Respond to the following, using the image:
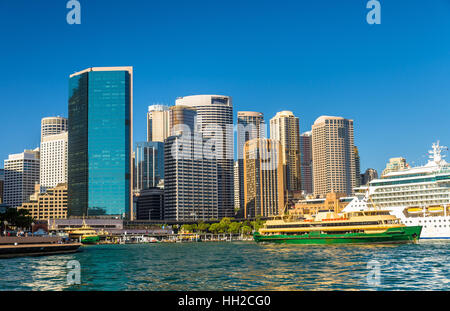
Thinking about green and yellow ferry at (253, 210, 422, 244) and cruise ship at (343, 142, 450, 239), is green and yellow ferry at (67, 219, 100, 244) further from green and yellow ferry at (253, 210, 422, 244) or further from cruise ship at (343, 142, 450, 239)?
cruise ship at (343, 142, 450, 239)

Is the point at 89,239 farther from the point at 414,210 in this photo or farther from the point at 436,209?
the point at 436,209

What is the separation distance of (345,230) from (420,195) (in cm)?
3075

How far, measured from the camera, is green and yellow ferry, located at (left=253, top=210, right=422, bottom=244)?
86.8 m

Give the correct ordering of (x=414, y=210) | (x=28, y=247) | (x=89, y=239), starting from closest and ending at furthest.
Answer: (x=28, y=247), (x=414, y=210), (x=89, y=239)

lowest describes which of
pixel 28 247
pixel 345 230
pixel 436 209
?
pixel 28 247

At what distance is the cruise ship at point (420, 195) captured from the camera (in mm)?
101125

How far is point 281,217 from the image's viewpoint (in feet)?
348

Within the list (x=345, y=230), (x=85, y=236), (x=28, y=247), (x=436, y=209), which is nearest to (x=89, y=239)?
(x=85, y=236)

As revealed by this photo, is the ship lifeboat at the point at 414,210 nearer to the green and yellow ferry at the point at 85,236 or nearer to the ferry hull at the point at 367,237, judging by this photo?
the ferry hull at the point at 367,237

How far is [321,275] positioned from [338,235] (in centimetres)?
5864

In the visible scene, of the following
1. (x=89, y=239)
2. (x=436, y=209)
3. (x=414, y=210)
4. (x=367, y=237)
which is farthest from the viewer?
(x=89, y=239)

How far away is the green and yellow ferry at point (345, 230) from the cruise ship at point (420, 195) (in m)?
11.1

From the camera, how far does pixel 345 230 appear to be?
91.6 metres
